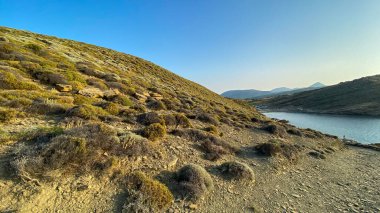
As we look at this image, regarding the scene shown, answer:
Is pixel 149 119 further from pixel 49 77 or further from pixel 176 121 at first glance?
pixel 49 77

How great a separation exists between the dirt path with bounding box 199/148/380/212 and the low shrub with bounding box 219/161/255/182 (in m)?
0.51

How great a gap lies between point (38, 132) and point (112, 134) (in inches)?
113

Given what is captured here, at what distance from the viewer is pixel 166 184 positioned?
323 inches

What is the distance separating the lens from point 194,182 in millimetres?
8312

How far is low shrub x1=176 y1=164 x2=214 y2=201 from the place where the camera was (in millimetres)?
7867

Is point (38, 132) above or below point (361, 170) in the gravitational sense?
above

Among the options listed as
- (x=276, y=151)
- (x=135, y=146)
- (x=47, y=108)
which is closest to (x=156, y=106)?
(x=47, y=108)

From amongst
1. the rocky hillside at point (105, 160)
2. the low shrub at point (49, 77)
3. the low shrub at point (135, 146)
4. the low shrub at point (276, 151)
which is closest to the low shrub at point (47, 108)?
the rocky hillside at point (105, 160)

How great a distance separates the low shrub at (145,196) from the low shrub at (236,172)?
3615 mm

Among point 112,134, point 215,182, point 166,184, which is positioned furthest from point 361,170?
point 112,134

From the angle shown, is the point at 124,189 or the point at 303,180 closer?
the point at 124,189

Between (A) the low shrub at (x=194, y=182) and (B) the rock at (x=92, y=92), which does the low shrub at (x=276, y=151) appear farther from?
(B) the rock at (x=92, y=92)

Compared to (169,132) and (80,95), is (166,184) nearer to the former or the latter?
(169,132)

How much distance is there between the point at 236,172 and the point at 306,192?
140 inches
